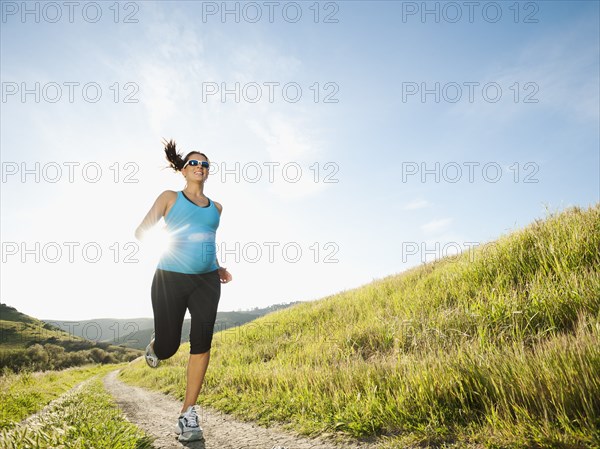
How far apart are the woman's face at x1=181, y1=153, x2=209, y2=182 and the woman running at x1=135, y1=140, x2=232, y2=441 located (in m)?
0.32

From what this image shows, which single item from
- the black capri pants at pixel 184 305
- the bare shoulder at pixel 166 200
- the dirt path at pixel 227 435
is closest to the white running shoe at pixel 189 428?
the dirt path at pixel 227 435

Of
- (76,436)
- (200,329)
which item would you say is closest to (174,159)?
(200,329)

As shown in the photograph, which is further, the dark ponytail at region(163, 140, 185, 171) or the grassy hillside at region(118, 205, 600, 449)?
the dark ponytail at region(163, 140, 185, 171)

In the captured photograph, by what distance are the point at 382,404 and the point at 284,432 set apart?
1.10 metres

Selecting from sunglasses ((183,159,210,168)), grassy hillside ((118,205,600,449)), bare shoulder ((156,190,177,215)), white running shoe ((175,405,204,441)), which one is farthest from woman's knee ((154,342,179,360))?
sunglasses ((183,159,210,168))

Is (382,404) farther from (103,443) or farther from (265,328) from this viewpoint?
(265,328)

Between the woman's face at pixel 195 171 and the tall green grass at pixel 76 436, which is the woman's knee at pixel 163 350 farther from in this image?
the woman's face at pixel 195 171

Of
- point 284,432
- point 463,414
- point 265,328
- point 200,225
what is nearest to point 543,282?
point 463,414

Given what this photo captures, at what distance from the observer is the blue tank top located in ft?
13.1

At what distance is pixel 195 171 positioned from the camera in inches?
174

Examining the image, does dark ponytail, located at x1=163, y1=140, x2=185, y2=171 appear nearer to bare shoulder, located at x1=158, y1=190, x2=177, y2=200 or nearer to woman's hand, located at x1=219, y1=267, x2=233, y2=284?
bare shoulder, located at x1=158, y1=190, x2=177, y2=200

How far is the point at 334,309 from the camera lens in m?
10.8

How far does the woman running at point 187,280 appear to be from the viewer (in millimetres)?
3943

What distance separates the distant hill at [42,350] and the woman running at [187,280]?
57.5 meters
